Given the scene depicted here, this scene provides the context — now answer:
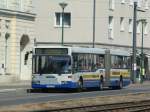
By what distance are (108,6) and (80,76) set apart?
36652mm

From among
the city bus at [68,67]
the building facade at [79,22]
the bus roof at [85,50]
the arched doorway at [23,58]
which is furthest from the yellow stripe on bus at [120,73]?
the building facade at [79,22]

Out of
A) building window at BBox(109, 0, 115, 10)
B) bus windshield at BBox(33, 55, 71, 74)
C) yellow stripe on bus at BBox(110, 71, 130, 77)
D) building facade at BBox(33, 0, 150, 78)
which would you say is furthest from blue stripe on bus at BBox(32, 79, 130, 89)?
building window at BBox(109, 0, 115, 10)

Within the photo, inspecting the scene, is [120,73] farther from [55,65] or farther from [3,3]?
[3,3]

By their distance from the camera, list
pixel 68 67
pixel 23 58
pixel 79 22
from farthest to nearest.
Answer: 1. pixel 79 22
2. pixel 23 58
3. pixel 68 67

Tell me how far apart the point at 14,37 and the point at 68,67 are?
1903 cm

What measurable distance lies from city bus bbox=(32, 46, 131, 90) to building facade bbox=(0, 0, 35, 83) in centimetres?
1362

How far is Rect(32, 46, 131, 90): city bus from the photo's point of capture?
39.1m

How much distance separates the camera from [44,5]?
249ft

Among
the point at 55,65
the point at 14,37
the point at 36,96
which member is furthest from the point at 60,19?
the point at 36,96

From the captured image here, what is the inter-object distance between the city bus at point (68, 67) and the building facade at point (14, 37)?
1362cm

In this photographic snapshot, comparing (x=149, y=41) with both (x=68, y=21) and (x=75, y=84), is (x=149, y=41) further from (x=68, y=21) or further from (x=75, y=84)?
(x=75, y=84)

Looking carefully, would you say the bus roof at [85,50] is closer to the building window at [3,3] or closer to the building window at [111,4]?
the building window at [3,3]

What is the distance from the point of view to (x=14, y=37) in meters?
57.4

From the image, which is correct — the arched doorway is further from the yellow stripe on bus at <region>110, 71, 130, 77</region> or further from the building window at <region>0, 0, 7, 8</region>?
the yellow stripe on bus at <region>110, 71, 130, 77</region>
